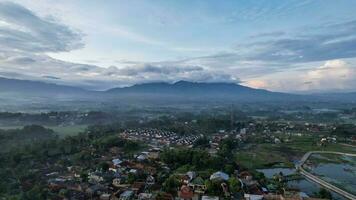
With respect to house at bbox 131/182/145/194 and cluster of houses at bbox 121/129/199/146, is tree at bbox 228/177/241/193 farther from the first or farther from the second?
cluster of houses at bbox 121/129/199/146

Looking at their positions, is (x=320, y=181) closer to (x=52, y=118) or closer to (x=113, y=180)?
(x=113, y=180)

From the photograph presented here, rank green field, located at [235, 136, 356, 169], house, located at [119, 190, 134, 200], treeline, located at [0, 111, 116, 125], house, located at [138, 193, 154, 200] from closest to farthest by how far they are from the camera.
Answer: house, located at [138, 193, 154, 200] → house, located at [119, 190, 134, 200] → green field, located at [235, 136, 356, 169] → treeline, located at [0, 111, 116, 125]

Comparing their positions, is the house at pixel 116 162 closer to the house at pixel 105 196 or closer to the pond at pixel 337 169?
the house at pixel 105 196

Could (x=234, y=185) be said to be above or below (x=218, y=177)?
below

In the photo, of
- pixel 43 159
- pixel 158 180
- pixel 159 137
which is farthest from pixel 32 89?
pixel 158 180

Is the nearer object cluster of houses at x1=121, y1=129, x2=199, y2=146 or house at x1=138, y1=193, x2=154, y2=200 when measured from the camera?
house at x1=138, y1=193, x2=154, y2=200

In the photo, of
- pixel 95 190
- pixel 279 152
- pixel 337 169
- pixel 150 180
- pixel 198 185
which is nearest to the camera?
pixel 95 190

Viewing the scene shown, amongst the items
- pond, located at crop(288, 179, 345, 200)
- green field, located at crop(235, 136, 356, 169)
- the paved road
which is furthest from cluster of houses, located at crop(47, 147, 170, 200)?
→ the paved road

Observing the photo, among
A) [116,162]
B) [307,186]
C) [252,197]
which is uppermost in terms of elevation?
[116,162]

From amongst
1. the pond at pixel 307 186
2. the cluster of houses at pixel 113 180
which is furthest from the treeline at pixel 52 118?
the pond at pixel 307 186

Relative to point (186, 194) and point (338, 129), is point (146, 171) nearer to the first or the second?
point (186, 194)
